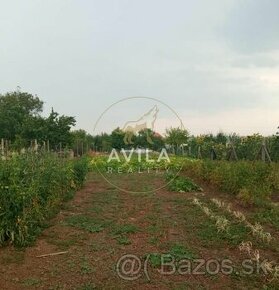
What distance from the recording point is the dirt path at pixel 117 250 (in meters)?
4.19

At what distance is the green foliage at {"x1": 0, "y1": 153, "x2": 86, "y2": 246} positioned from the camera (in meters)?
5.30

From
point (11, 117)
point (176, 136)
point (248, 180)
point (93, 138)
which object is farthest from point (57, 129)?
point (93, 138)

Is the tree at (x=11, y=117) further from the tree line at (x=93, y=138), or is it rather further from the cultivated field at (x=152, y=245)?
the cultivated field at (x=152, y=245)

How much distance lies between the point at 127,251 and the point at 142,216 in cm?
234

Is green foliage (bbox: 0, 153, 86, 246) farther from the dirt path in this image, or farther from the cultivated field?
the dirt path

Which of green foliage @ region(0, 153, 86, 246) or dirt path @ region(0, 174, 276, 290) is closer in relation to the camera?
dirt path @ region(0, 174, 276, 290)

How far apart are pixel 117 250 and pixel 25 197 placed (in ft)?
4.56

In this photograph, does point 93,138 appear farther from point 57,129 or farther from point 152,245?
point 152,245

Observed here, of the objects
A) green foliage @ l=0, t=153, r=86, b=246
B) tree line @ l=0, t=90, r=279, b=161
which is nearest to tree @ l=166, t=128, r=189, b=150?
tree line @ l=0, t=90, r=279, b=161

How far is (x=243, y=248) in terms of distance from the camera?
5.14m

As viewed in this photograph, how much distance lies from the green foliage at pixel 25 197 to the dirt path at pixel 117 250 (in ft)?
0.68

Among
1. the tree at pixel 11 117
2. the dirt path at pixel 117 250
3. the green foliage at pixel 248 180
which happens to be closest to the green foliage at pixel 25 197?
the dirt path at pixel 117 250

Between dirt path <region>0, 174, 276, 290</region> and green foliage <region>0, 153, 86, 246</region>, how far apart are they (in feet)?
0.68

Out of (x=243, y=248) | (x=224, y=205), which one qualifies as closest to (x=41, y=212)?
(x=243, y=248)
